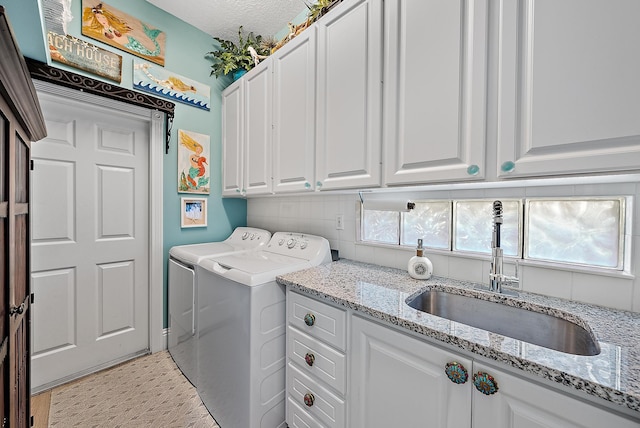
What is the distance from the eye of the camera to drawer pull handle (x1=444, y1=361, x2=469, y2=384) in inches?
29.6

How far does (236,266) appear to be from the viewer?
4.81ft

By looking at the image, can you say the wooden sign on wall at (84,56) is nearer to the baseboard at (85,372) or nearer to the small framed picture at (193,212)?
the small framed picture at (193,212)

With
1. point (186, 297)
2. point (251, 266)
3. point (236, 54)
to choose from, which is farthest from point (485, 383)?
point (236, 54)

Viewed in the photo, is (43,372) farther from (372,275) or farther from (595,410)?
(595,410)

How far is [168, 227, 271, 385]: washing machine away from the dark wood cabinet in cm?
75

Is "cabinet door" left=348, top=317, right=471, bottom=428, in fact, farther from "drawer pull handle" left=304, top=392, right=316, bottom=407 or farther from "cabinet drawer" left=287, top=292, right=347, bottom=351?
"drawer pull handle" left=304, top=392, right=316, bottom=407

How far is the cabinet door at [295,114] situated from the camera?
1.59 meters

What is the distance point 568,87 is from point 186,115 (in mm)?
2490

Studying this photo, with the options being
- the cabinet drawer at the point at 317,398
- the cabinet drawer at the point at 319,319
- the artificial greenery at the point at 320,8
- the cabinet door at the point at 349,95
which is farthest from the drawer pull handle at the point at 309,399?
the artificial greenery at the point at 320,8

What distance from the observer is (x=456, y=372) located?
763mm

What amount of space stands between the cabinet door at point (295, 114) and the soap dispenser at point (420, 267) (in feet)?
2.38

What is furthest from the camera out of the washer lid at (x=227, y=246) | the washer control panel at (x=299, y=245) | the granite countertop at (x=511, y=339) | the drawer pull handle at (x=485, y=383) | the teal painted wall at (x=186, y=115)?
the teal painted wall at (x=186, y=115)

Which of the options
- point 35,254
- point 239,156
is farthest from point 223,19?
point 35,254

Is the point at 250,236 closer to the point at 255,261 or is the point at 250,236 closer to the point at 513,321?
the point at 255,261
